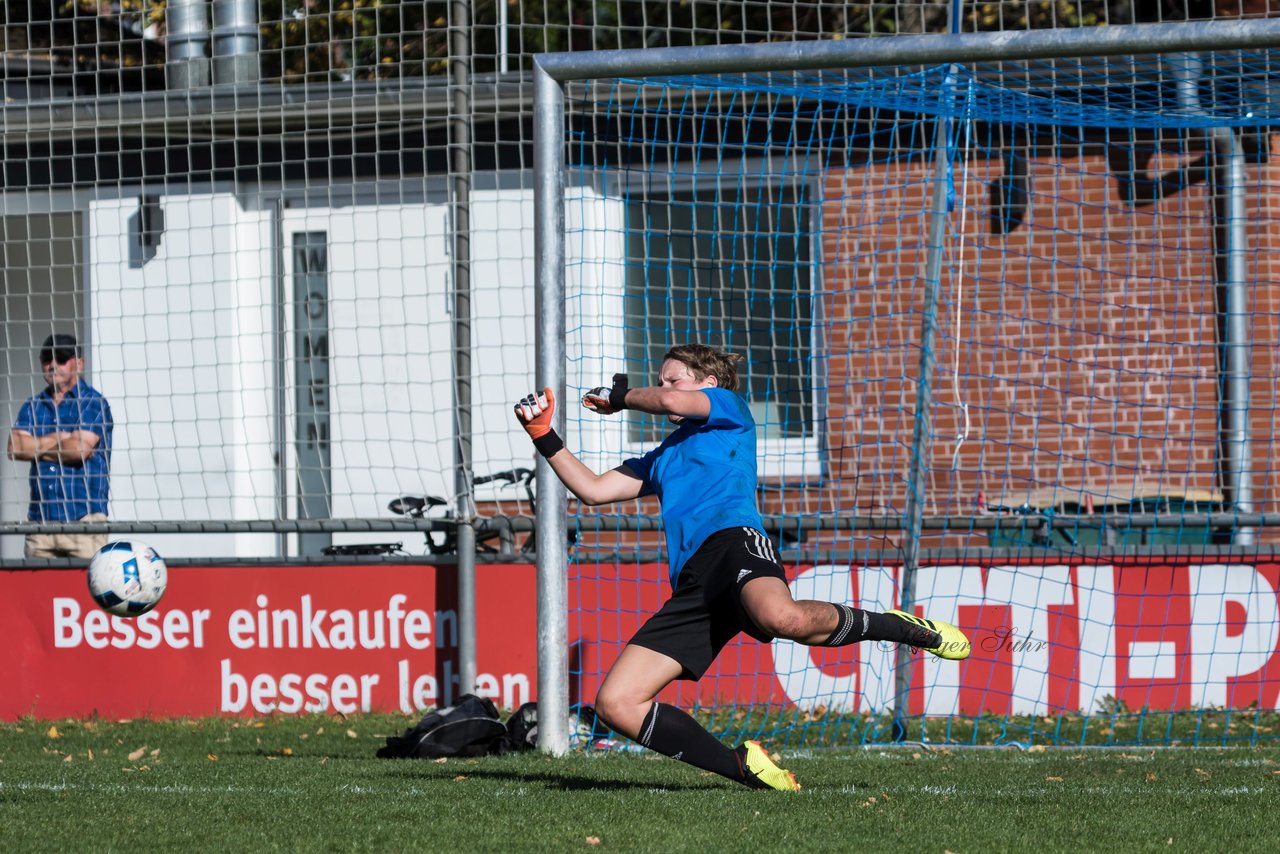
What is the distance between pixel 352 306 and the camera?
11.9 m

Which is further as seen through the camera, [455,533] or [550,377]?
[455,533]

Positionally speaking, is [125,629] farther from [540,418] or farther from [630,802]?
[630,802]

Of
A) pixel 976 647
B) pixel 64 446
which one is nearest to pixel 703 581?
pixel 976 647

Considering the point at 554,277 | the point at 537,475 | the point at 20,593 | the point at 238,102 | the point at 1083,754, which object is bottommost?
the point at 1083,754

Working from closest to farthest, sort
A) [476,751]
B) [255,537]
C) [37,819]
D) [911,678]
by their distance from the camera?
1. [37,819]
2. [476,751]
3. [911,678]
4. [255,537]

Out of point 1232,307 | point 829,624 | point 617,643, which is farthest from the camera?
point 1232,307

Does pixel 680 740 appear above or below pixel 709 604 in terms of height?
below

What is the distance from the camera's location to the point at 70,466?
990cm

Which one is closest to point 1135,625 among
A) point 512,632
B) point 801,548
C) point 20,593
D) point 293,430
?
point 801,548

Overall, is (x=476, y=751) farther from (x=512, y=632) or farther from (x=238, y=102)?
(x=238, y=102)

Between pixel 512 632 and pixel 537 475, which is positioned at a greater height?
pixel 537 475

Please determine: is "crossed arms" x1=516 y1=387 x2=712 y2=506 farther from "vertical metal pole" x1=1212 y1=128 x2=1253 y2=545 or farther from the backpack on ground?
"vertical metal pole" x1=1212 y1=128 x2=1253 y2=545

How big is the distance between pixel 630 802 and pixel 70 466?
5.71m

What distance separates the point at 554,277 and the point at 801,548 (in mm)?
2569
